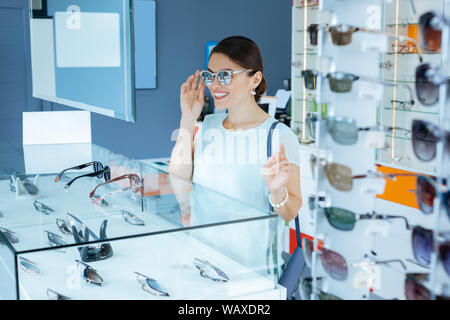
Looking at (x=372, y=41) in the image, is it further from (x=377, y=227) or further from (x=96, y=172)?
(x=96, y=172)

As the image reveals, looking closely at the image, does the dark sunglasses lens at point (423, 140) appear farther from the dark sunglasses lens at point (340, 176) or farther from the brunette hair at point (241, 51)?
the brunette hair at point (241, 51)

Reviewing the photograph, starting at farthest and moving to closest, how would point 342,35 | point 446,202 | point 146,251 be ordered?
point 146,251, point 342,35, point 446,202

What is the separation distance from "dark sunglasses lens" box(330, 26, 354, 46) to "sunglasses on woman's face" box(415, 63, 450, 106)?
0.13 meters

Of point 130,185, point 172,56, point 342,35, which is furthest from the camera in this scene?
point 172,56

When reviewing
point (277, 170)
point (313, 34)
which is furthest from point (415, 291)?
point (277, 170)

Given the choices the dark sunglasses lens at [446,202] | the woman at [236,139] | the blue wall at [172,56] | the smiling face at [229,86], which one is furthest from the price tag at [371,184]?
the blue wall at [172,56]

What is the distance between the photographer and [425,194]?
896mm

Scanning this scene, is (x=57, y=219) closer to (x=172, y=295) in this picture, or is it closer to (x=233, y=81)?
(x=172, y=295)

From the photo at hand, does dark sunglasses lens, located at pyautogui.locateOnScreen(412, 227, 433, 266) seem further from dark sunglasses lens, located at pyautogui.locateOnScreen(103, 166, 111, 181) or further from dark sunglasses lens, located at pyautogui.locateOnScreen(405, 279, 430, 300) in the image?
dark sunglasses lens, located at pyautogui.locateOnScreen(103, 166, 111, 181)

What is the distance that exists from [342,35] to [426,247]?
15.0 inches

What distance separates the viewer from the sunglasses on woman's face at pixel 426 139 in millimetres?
825

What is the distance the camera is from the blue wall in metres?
6.20

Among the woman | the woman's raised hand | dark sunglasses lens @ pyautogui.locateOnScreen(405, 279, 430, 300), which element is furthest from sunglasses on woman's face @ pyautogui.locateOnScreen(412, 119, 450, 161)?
the woman's raised hand

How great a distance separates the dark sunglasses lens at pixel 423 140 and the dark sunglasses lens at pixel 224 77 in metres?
1.27
